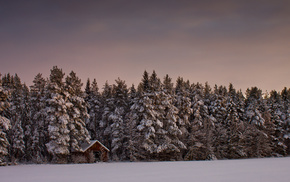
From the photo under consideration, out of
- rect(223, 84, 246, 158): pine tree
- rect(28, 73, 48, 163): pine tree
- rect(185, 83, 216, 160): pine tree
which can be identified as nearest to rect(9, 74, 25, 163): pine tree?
rect(28, 73, 48, 163): pine tree

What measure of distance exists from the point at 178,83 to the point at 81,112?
21.0 meters

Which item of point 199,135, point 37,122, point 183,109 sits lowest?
point 199,135

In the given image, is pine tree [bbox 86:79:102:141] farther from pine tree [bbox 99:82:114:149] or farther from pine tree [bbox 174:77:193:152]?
pine tree [bbox 174:77:193:152]

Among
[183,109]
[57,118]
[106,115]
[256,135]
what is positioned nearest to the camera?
[57,118]

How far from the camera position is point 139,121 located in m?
45.8

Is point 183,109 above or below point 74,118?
above

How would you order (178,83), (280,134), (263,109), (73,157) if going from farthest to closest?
(263,109) < (280,134) < (178,83) < (73,157)

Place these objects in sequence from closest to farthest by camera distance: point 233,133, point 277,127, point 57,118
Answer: point 57,118 → point 233,133 → point 277,127

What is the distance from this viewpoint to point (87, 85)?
56406mm

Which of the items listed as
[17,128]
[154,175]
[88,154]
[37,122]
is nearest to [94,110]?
[37,122]

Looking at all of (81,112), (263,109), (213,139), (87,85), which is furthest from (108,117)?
(263,109)

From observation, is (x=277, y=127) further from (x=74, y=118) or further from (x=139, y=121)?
(x=74, y=118)

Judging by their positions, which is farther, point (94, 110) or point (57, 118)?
point (94, 110)

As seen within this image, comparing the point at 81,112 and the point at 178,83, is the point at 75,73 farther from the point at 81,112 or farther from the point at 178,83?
the point at 178,83
